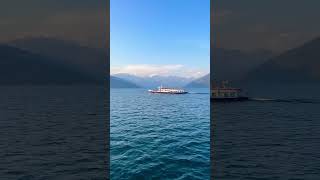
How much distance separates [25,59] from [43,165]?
93174 mm

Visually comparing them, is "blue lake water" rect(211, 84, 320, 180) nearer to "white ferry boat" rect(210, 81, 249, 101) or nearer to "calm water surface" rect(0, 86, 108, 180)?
"calm water surface" rect(0, 86, 108, 180)

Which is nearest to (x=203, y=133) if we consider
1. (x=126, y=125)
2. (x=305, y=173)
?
(x=126, y=125)

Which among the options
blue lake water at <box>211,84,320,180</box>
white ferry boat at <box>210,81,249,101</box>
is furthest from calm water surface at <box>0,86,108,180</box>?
white ferry boat at <box>210,81,249,101</box>

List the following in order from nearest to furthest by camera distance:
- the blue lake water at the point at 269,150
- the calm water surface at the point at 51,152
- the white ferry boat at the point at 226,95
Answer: the calm water surface at the point at 51,152
the blue lake water at the point at 269,150
the white ferry boat at the point at 226,95

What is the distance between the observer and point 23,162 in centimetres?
1650

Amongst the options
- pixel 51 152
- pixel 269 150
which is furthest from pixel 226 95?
pixel 51 152

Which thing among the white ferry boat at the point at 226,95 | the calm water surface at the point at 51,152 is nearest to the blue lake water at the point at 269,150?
the calm water surface at the point at 51,152

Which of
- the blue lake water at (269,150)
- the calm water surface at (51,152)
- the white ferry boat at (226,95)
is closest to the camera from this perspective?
the calm water surface at (51,152)

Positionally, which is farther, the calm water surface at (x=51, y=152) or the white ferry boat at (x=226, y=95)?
the white ferry boat at (x=226, y=95)

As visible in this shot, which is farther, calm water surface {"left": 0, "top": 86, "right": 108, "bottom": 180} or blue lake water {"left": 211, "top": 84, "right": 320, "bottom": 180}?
blue lake water {"left": 211, "top": 84, "right": 320, "bottom": 180}

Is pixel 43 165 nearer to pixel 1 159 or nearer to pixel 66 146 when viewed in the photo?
pixel 1 159

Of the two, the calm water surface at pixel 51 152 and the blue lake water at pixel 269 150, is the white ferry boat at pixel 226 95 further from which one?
the calm water surface at pixel 51 152

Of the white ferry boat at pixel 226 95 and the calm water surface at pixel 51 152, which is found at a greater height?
the white ferry boat at pixel 226 95

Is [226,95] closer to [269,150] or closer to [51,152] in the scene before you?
[269,150]
